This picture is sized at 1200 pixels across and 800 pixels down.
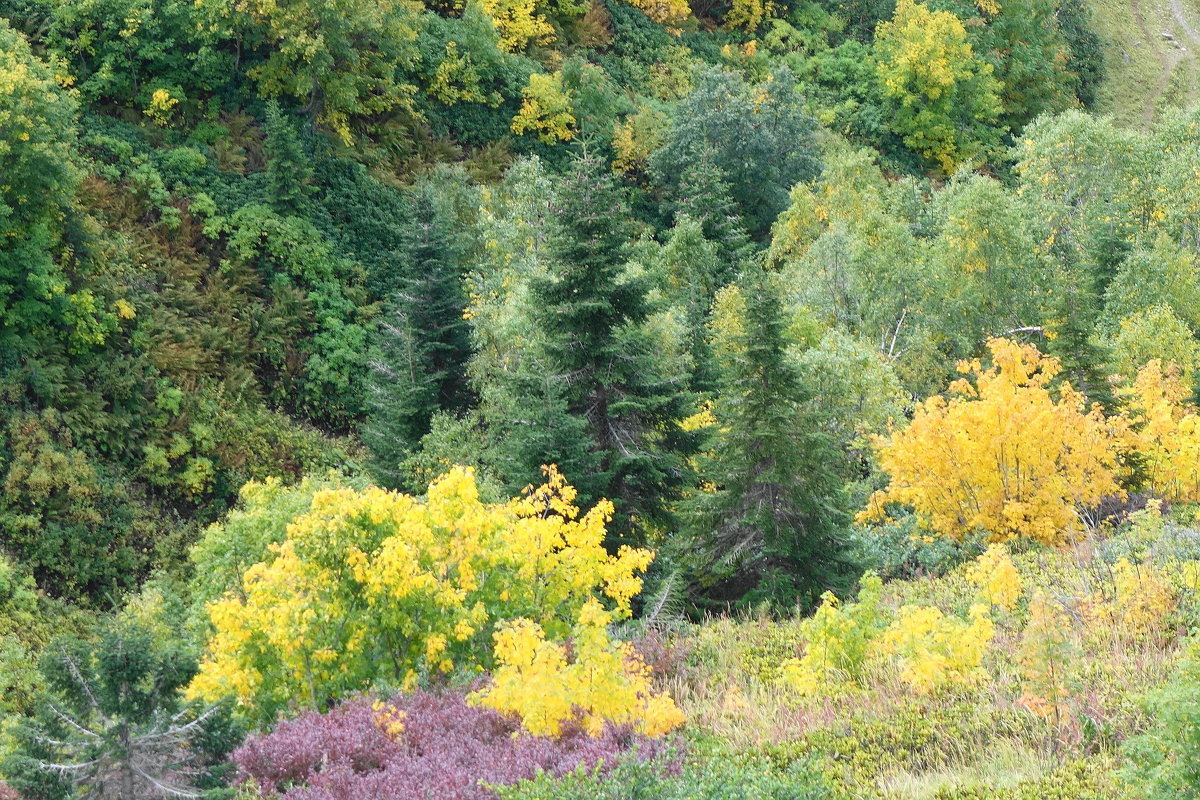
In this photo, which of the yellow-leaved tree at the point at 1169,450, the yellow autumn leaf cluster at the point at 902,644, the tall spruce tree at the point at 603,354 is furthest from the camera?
the tall spruce tree at the point at 603,354

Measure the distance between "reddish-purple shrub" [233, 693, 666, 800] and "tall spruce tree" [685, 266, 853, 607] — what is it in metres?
7.51

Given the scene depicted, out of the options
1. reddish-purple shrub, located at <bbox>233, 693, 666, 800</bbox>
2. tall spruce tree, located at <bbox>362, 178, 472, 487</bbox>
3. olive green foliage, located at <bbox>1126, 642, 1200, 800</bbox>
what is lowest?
tall spruce tree, located at <bbox>362, 178, 472, 487</bbox>

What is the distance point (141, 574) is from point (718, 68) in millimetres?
27413

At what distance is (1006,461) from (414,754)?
10.2 meters

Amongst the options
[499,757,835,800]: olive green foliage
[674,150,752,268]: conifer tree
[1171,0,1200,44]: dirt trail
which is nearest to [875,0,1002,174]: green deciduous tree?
[674,150,752,268]: conifer tree

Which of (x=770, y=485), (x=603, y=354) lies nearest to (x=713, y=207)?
(x=603, y=354)

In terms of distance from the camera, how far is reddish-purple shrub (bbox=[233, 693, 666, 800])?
8188 mm

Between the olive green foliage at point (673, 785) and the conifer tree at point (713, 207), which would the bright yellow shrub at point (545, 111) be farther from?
the olive green foliage at point (673, 785)

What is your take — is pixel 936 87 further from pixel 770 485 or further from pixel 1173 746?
pixel 1173 746

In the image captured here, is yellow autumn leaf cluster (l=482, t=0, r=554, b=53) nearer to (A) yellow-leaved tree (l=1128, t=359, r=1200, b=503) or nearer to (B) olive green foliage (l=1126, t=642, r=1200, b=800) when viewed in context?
(A) yellow-leaved tree (l=1128, t=359, r=1200, b=503)

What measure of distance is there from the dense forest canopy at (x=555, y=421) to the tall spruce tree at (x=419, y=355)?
0.40 feet

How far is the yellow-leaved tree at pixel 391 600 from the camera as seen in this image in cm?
1112

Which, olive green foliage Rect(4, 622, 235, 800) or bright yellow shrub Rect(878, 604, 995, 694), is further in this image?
bright yellow shrub Rect(878, 604, 995, 694)

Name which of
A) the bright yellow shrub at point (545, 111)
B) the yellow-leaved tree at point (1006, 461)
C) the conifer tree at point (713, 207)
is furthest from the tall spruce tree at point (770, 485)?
the bright yellow shrub at point (545, 111)
